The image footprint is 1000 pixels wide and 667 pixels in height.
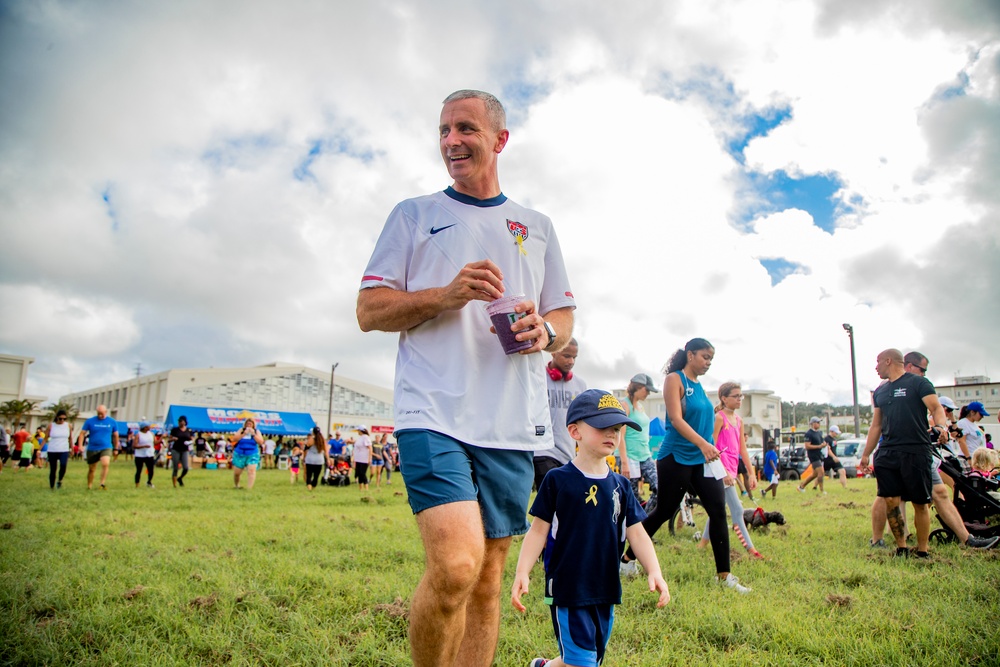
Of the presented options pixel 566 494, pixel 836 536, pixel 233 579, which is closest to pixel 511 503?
pixel 566 494

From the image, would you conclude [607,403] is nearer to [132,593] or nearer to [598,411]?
[598,411]

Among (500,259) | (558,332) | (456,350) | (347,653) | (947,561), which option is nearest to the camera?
(456,350)

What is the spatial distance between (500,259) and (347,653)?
2.35 metres

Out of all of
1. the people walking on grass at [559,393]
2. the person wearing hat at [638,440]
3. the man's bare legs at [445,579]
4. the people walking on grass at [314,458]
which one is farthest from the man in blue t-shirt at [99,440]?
the man's bare legs at [445,579]

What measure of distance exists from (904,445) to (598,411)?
532 cm

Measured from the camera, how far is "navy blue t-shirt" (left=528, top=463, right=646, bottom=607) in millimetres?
2865

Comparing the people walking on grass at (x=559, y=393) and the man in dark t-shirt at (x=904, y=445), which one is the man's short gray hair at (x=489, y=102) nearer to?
Answer: the people walking on grass at (x=559, y=393)

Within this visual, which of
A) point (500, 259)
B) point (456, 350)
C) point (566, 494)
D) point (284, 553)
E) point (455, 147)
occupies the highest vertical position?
point (455, 147)

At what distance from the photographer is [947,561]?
240 inches

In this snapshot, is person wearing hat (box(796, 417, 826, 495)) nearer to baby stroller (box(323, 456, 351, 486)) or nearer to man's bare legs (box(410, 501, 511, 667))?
baby stroller (box(323, 456, 351, 486))

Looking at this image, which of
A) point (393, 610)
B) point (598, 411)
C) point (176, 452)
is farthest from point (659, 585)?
point (176, 452)

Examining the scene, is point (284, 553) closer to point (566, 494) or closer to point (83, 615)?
point (83, 615)

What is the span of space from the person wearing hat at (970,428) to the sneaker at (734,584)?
761 centimetres

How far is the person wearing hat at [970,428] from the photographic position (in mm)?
10484
